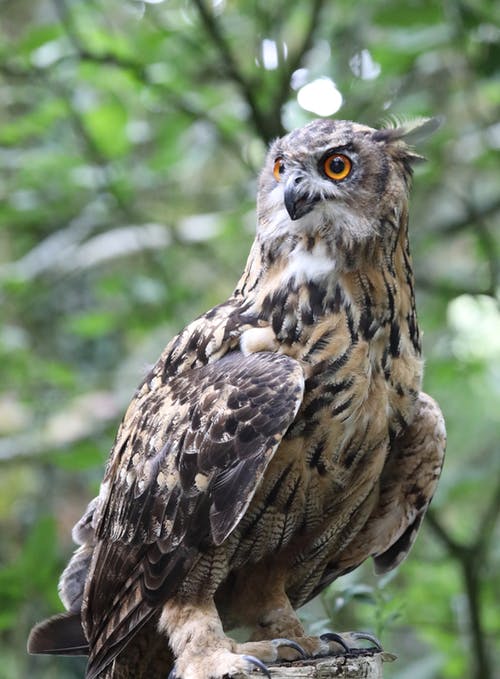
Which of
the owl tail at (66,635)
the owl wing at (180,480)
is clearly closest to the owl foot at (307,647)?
the owl wing at (180,480)

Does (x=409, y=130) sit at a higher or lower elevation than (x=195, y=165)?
lower

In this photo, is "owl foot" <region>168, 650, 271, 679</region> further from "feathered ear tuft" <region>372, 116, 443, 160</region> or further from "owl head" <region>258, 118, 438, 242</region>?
"feathered ear tuft" <region>372, 116, 443, 160</region>

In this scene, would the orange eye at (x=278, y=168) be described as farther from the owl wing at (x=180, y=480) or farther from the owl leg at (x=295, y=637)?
the owl leg at (x=295, y=637)

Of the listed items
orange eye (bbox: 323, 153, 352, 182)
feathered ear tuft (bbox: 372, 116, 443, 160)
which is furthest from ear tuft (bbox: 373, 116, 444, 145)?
orange eye (bbox: 323, 153, 352, 182)

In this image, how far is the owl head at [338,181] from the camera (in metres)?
2.76

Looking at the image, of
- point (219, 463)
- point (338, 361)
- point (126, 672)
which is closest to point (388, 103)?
point (338, 361)

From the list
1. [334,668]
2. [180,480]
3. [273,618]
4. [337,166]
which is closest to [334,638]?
[273,618]

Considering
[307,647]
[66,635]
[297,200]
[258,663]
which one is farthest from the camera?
[66,635]

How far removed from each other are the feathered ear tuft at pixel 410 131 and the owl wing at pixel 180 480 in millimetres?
781

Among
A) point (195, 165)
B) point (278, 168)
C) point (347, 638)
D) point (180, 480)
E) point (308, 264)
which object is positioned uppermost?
point (195, 165)

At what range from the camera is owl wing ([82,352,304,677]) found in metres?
2.51

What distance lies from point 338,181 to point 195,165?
8.19 ft

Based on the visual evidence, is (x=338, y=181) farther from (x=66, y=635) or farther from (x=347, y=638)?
(x=66, y=635)

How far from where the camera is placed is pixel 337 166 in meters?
2.81
